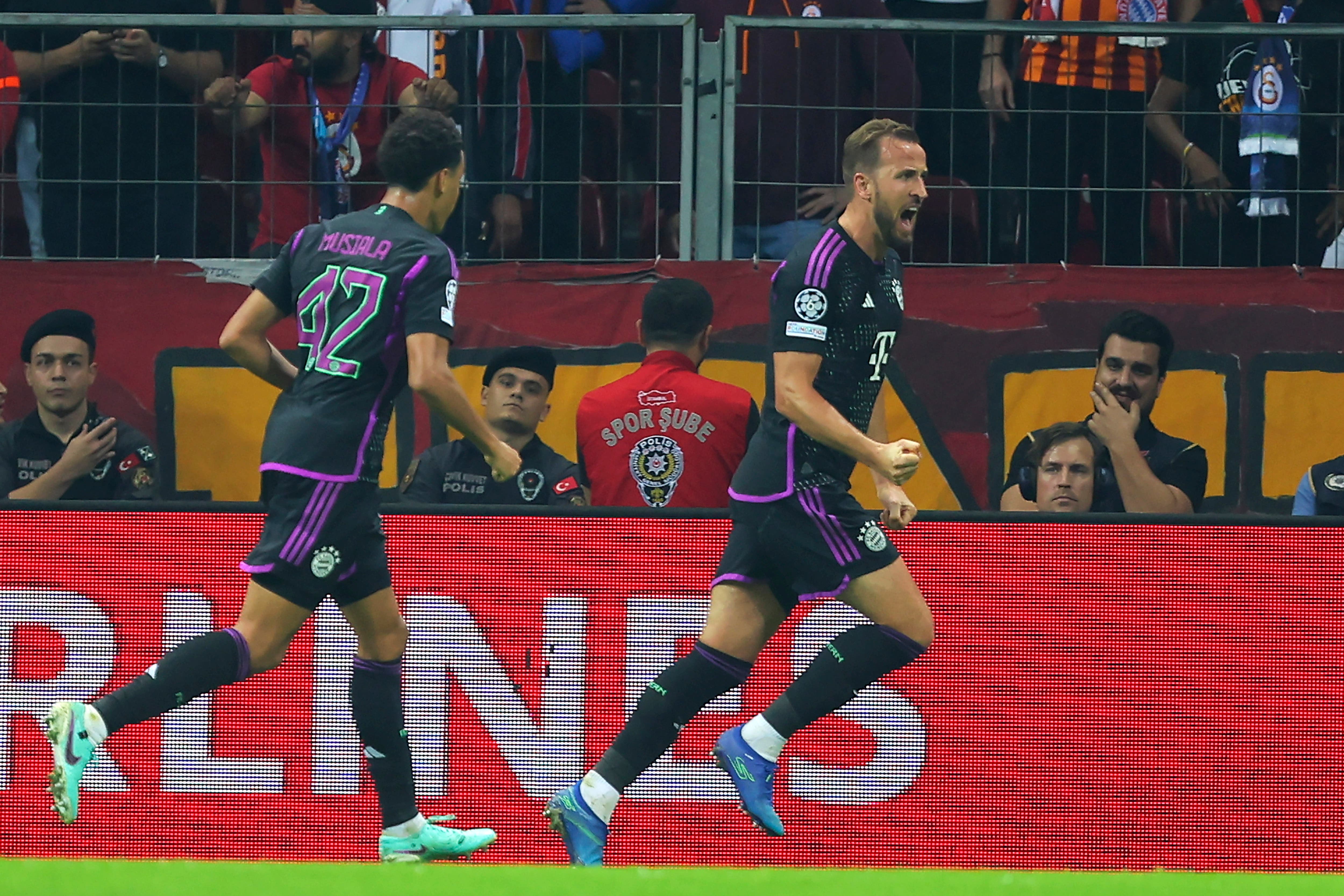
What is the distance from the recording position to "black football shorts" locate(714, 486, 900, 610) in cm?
590

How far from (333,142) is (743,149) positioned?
1832 millimetres

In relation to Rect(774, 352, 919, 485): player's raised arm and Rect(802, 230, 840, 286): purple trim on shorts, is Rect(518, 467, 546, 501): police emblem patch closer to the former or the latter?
Rect(774, 352, 919, 485): player's raised arm

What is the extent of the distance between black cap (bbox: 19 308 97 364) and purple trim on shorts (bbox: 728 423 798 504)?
11.9 ft

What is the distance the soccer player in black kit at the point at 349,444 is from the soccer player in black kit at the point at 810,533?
30.5 inches

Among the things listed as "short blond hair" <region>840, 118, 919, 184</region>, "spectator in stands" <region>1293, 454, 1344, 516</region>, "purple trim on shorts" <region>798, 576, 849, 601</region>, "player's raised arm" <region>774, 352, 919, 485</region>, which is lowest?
"purple trim on shorts" <region>798, 576, 849, 601</region>

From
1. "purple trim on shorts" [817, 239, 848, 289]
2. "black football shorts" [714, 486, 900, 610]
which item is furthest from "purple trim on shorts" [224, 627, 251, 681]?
"purple trim on shorts" [817, 239, 848, 289]

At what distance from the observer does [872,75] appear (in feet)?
27.2

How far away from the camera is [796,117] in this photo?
8016 mm

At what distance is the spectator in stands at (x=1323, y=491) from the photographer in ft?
25.5

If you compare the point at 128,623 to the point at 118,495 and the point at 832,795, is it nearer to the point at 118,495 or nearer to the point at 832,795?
the point at 118,495

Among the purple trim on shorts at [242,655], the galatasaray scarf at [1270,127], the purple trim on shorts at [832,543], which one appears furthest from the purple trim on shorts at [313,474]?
the galatasaray scarf at [1270,127]

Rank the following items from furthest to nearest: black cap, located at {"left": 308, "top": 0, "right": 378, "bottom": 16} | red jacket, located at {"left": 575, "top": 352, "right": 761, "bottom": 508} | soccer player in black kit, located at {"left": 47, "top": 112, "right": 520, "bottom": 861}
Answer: black cap, located at {"left": 308, "top": 0, "right": 378, "bottom": 16} < red jacket, located at {"left": 575, "top": 352, "right": 761, "bottom": 508} < soccer player in black kit, located at {"left": 47, "top": 112, "right": 520, "bottom": 861}

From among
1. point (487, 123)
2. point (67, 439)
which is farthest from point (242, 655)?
point (487, 123)

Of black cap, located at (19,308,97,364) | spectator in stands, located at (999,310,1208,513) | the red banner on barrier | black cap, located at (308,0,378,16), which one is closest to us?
the red banner on barrier
